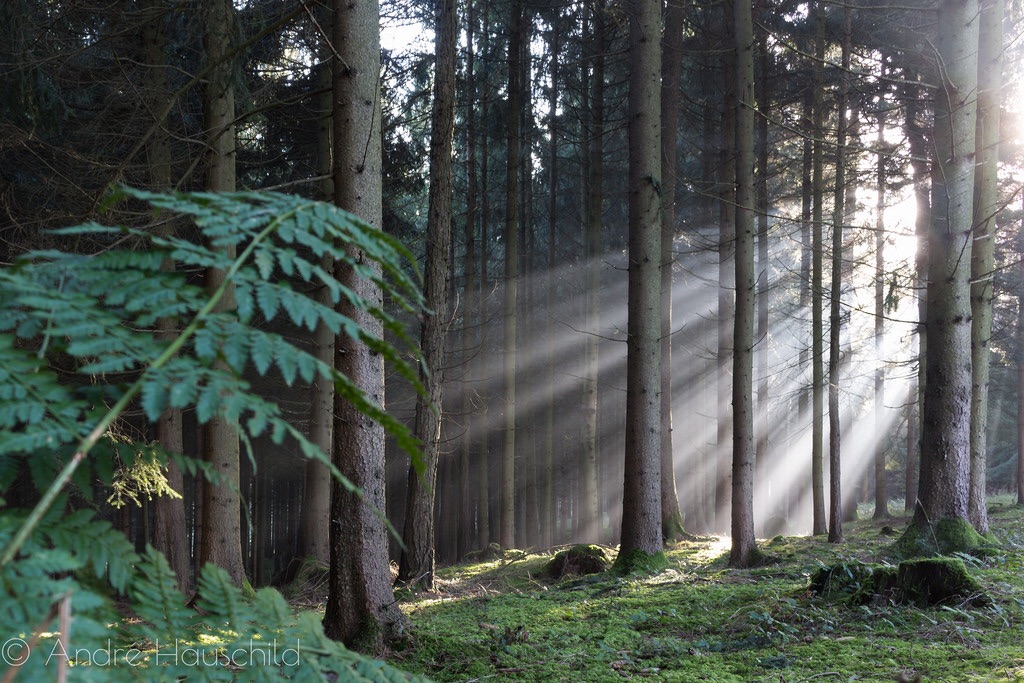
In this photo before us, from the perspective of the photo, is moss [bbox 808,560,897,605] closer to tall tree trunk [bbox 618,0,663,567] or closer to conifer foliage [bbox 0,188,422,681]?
tall tree trunk [bbox 618,0,663,567]

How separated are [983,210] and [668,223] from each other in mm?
7052

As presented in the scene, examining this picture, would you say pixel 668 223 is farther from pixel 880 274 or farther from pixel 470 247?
pixel 880 274

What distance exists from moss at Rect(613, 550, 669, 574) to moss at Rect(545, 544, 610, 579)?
33.1 inches

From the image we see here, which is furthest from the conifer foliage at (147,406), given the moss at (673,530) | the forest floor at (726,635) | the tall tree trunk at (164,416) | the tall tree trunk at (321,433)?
the moss at (673,530)

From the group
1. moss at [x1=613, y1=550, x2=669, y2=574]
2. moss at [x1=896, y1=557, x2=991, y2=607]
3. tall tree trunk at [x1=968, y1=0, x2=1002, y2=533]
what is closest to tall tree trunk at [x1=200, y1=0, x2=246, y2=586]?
moss at [x1=613, y1=550, x2=669, y2=574]

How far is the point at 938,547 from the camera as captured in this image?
7.23m

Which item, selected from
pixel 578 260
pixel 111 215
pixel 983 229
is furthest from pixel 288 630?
pixel 578 260

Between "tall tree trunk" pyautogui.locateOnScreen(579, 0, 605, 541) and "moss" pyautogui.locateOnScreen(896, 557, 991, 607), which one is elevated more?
"tall tree trunk" pyautogui.locateOnScreen(579, 0, 605, 541)

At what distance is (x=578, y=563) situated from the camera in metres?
10.6

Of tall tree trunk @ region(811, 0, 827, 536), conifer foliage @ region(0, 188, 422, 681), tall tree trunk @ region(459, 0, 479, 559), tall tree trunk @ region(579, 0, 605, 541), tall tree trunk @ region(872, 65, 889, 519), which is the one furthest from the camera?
tall tree trunk @ region(579, 0, 605, 541)

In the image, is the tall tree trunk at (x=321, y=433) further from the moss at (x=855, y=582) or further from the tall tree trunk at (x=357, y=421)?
the moss at (x=855, y=582)

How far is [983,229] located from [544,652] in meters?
8.89

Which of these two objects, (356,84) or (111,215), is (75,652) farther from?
(111,215)

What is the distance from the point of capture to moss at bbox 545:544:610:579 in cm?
1049
